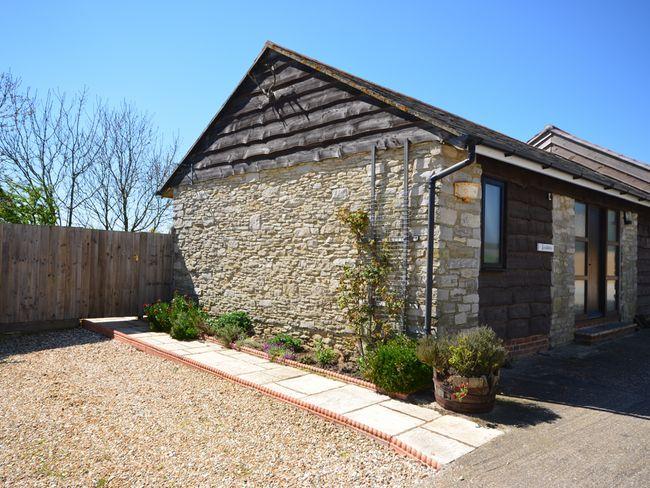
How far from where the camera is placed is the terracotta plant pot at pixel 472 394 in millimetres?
4906

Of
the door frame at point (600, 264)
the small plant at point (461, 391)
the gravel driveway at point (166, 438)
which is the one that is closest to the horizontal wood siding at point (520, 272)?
the door frame at point (600, 264)

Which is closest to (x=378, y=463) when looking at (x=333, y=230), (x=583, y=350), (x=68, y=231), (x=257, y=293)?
(x=333, y=230)

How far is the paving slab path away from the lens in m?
4.15

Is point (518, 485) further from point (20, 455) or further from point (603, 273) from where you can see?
point (603, 273)

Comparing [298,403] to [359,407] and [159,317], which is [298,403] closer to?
[359,407]

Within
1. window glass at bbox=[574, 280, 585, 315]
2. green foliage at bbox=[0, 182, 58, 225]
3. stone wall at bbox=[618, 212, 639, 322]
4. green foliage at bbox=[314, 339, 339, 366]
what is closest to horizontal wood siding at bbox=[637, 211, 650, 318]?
stone wall at bbox=[618, 212, 639, 322]

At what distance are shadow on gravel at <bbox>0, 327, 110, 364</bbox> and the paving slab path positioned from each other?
1726 millimetres

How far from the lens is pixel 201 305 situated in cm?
1009

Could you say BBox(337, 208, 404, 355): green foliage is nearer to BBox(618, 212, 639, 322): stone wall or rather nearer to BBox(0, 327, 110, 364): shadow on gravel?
BBox(0, 327, 110, 364): shadow on gravel

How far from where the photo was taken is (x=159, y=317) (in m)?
9.39

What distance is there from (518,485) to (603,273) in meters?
8.05

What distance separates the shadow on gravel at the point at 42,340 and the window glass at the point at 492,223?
23.7 ft

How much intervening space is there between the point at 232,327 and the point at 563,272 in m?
6.28

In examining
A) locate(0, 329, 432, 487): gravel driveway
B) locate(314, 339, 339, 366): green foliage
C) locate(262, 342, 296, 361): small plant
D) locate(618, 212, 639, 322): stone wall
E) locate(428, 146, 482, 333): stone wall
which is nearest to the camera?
locate(0, 329, 432, 487): gravel driveway
